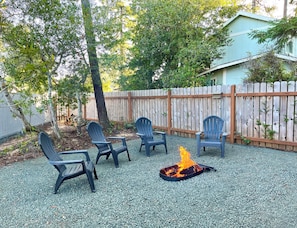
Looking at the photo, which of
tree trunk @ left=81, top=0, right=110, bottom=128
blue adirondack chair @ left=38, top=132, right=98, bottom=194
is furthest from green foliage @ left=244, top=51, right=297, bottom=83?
blue adirondack chair @ left=38, top=132, right=98, bottom=194

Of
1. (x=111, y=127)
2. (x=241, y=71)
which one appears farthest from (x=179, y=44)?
(x=111, y=127)

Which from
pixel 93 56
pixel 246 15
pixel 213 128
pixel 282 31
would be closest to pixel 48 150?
pixel 213 128

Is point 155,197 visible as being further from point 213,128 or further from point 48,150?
point 213,128

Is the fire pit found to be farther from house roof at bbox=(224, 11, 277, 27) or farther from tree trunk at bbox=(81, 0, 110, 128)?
house roof at bbox=(224, 11, 277, 27)

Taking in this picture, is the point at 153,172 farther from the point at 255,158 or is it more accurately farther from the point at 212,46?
the point at 212,46

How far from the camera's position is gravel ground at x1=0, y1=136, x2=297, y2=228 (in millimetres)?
2320

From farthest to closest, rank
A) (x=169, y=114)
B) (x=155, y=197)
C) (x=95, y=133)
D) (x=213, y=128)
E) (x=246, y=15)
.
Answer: (x=246, y=15), (x=169, y=114), (x=213, y=128), (x=95, y=133), (x=155, y=197)

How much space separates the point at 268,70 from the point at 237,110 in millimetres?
1291

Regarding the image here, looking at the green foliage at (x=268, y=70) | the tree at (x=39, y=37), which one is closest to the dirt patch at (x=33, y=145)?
the tree at (x=39, y=37)

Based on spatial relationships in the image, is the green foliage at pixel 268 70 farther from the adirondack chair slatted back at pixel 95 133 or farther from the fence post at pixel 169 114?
the adirondack chair slatted back at pixel 95 133

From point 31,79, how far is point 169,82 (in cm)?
494

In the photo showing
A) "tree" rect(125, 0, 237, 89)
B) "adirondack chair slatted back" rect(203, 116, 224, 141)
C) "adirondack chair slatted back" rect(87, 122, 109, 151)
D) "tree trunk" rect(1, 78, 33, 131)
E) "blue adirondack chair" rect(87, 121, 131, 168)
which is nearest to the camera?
"blue adirondack chair" rect(87, 121, 131, 168)

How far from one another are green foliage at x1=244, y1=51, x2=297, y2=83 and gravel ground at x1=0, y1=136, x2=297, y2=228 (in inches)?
81.7

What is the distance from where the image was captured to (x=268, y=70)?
550 cm
